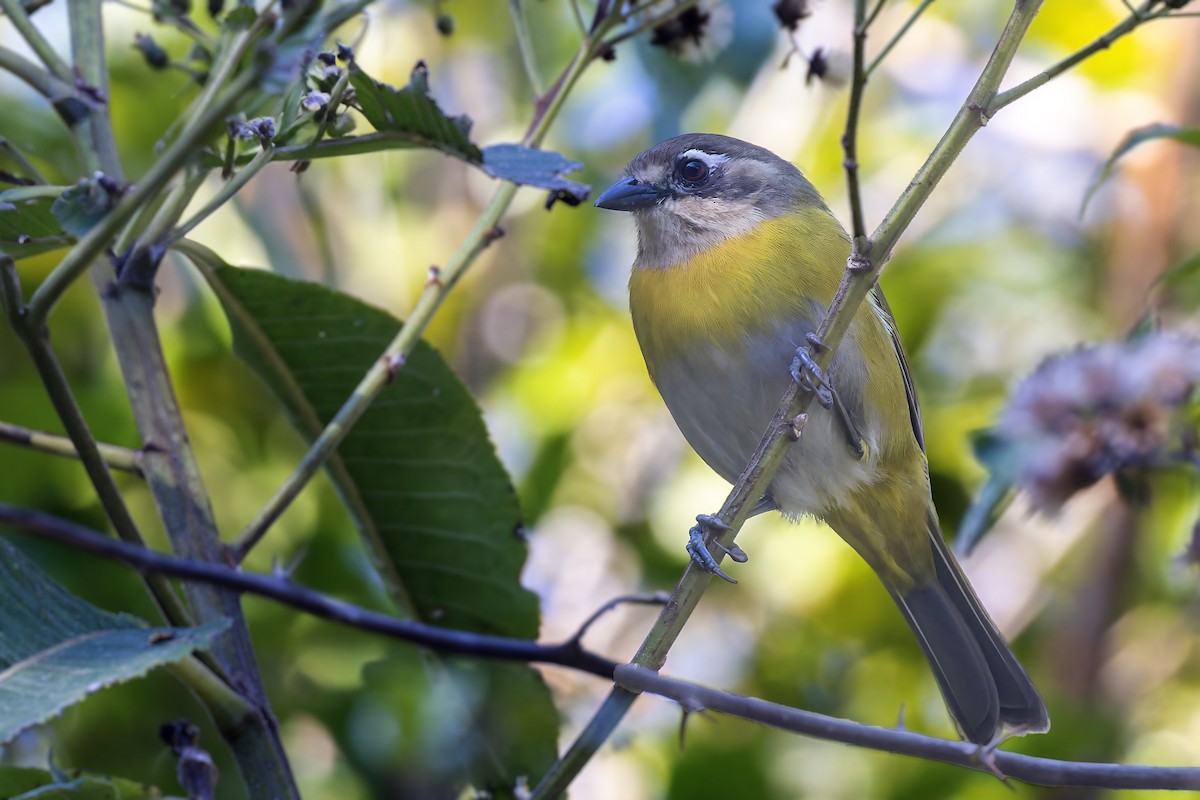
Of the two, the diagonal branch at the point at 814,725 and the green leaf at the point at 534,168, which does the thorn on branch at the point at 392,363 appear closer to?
the green leaf at the point at 534,168

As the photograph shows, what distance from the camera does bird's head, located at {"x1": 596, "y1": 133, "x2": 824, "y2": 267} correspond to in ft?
9.23

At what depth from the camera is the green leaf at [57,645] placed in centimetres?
129

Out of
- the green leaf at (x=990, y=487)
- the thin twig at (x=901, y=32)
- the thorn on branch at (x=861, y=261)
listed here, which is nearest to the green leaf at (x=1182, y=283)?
the green leaf at (x=990, y=487)

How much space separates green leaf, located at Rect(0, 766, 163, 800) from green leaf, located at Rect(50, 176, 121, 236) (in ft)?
2.25

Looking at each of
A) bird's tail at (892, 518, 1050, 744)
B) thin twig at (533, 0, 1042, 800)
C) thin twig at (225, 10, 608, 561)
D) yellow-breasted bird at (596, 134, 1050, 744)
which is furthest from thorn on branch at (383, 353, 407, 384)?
bird's tail at (892, 518, 1050, 744)

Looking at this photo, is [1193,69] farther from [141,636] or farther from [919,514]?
[141,636]

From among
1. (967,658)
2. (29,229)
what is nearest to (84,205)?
(29,229)

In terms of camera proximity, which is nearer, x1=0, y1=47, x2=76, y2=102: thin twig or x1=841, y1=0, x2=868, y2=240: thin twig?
x1=0, y1=47, x2=76, y2=102: thin twig

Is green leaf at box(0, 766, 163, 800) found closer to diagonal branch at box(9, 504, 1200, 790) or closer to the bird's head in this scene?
diagonal branch at box(9, 504, 1200, 790)

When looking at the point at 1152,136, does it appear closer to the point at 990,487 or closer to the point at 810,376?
the point at 990,487

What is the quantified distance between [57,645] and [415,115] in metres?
0.80

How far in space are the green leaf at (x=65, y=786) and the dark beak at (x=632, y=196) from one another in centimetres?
164

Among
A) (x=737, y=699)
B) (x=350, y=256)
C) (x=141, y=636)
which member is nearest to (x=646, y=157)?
(x=350, y=256)

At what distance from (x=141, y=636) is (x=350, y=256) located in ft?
7.91
